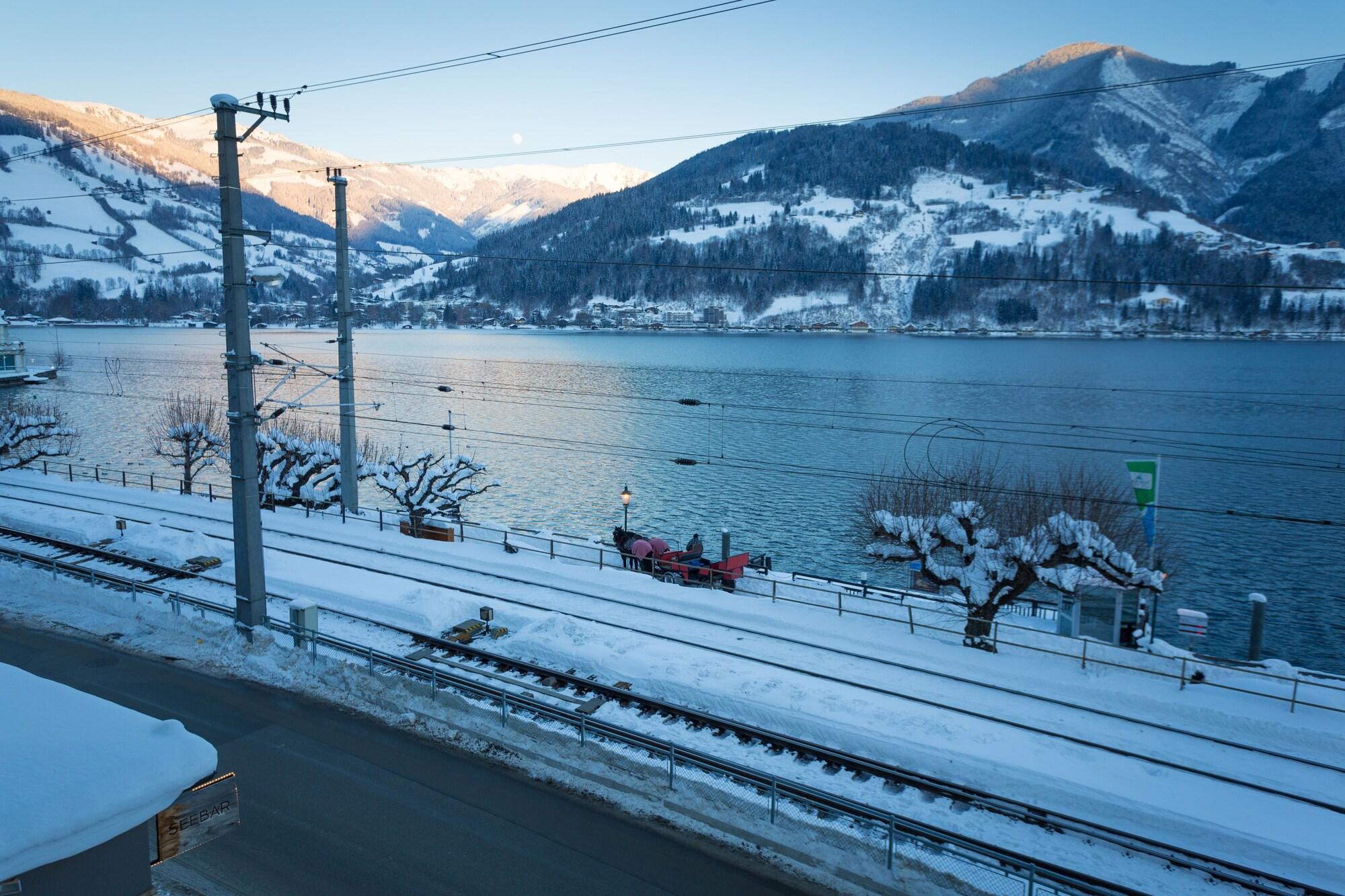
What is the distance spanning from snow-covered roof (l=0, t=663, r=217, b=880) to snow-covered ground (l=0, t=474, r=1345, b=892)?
8.18 m

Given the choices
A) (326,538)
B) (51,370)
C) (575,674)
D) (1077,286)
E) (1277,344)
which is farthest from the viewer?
(1077,286)

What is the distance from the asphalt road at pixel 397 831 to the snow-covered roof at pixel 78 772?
141 inches

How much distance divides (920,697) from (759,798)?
17.6 ft

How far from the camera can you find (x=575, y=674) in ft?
45.0

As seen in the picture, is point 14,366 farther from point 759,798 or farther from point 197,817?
point 197,817

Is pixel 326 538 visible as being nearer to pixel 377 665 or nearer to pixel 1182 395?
pixel 377 665

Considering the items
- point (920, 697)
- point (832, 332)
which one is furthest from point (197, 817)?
point (832, 332)

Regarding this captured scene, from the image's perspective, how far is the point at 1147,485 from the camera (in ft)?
67.7

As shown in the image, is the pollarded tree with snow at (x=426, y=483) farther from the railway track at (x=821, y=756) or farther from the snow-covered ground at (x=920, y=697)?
the railway track at (x=821, y=756)

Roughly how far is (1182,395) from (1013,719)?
73.6 m

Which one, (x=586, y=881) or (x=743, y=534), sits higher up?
(x=586, y=881)

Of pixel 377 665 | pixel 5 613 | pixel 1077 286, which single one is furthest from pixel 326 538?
pixel 1077 286

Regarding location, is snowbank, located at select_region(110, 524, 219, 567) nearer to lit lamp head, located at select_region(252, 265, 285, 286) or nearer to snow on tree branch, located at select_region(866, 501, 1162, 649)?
lit lamp head, located at select_region(252, 265, 285, 286)

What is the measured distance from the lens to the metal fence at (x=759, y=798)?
26.0 feet
